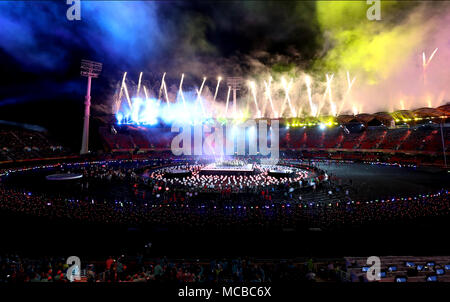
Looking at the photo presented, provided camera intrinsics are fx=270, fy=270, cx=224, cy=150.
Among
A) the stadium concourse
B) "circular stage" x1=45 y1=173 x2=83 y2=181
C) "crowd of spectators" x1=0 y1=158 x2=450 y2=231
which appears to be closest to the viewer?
the stadium concourse

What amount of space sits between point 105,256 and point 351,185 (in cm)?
2442

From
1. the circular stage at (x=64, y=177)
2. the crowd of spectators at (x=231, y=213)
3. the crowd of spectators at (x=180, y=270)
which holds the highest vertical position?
the circular stage at (x=64, y=177)

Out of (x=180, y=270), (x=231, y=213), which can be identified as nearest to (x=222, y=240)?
(x=231, y=213)

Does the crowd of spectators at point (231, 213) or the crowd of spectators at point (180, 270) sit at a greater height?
the crowd of spectators at point (231, 213)

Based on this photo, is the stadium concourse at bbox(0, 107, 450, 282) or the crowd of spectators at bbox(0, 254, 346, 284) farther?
the stadium concourse at bbox(0, 107, 450, 282)

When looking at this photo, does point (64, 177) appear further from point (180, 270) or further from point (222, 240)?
point (180, 270)

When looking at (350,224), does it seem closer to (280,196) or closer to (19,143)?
(280,196)

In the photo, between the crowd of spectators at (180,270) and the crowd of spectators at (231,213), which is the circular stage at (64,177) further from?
the crowd of spectators at (180,270)

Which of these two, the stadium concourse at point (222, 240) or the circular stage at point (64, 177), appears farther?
the circular stage at point (64, 177)

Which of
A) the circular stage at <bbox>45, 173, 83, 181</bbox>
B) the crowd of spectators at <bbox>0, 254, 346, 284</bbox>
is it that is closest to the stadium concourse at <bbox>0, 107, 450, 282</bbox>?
the crowd of spectators at <bbox>0, 254, 346, 284</bbox>

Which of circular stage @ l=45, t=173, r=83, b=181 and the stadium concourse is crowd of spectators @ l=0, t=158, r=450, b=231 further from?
circular stage @ l=45, t=173, r=83, b=181

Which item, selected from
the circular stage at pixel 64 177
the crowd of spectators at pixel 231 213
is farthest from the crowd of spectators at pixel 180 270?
the circular stage at pixel 64 177
